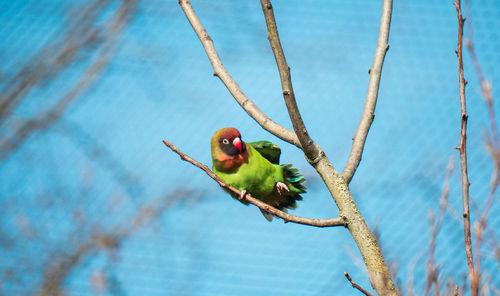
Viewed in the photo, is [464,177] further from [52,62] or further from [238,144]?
[52,62]

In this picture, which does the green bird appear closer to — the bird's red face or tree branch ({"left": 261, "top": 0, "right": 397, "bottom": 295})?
the bird's red face

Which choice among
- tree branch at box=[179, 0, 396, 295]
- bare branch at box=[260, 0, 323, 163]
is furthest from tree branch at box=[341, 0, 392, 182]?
bare branch at box=[260, 0, 323, 163]

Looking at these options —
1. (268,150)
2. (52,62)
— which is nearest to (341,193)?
(268,150)

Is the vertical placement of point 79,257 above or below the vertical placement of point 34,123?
below

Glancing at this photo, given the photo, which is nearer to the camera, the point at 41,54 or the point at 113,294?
the point at 113,294

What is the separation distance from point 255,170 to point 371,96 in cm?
81

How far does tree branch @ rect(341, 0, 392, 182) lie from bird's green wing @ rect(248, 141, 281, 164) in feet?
3.17

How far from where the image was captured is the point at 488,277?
124 centimetres

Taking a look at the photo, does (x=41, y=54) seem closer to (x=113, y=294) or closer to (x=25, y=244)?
(x=25, y=244)

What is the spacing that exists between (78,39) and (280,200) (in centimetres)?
240

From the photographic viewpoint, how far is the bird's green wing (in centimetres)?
246

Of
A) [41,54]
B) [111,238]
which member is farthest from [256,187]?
[41,54]

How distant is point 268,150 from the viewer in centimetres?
247

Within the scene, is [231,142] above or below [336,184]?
above
